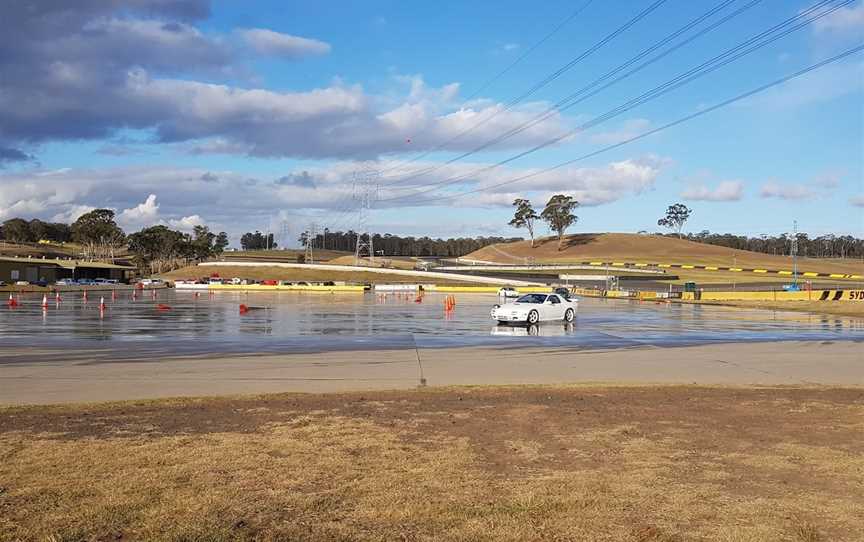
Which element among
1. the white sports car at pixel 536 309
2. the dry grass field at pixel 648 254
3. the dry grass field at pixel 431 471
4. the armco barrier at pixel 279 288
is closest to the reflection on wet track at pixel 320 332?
the white sports car at pixel 536 309

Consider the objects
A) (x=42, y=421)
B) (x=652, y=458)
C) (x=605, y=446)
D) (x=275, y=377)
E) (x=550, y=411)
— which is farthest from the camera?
(x=275, y=377)

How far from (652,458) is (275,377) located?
28.8 ft

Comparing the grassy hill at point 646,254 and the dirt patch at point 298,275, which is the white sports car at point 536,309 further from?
the grassy hill at point 646,254

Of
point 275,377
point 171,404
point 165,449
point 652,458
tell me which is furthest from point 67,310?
point 652,458

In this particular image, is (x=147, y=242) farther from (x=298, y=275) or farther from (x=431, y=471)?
(x=431, y=471)

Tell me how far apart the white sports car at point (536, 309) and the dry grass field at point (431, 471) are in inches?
732

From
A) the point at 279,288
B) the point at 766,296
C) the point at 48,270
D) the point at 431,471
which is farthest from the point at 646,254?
the point at 431,471

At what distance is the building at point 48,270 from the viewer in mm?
87812

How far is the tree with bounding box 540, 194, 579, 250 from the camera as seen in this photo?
7712 inches

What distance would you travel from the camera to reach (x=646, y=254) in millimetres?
160750

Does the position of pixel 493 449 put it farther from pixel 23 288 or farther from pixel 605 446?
pixel 23 288

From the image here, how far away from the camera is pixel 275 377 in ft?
47.6

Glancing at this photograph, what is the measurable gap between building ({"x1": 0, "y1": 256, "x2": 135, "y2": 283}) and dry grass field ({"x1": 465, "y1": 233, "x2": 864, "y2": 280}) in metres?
87.1

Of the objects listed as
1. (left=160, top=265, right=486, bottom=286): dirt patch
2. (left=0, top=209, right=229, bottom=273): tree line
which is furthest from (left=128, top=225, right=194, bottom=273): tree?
(left=160, top=265, right=486, bottom=286): dirt patch
